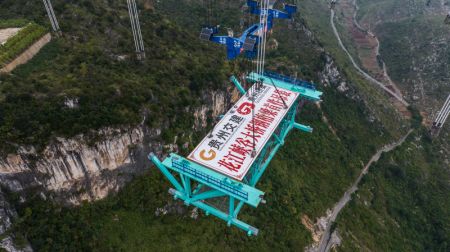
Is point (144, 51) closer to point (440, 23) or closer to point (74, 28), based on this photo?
point (74, 28)

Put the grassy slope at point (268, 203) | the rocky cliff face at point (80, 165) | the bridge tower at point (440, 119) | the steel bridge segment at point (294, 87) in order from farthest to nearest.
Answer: the bridge tower at point (440, 119) → the steel bridge segment at point (294, 87) → the grassy slope at point (268, 203) → the rocky cliff face at point (80, 165)

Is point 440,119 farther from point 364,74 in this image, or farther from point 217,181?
point 217,181

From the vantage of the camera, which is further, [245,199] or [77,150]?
[77,150]

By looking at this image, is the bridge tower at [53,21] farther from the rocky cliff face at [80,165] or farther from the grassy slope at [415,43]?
the grassy slope at [415,43]

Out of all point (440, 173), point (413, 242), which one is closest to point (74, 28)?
point (413, 242)

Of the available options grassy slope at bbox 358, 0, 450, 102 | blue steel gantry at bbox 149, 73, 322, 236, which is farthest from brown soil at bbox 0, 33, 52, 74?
grassy slope at bbox 358, 0, 450, 102

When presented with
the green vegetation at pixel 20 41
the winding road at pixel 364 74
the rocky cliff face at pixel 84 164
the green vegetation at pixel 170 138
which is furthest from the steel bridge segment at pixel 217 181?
the winding road at pixel 364 74

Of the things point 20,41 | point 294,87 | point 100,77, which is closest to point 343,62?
point 294,87
